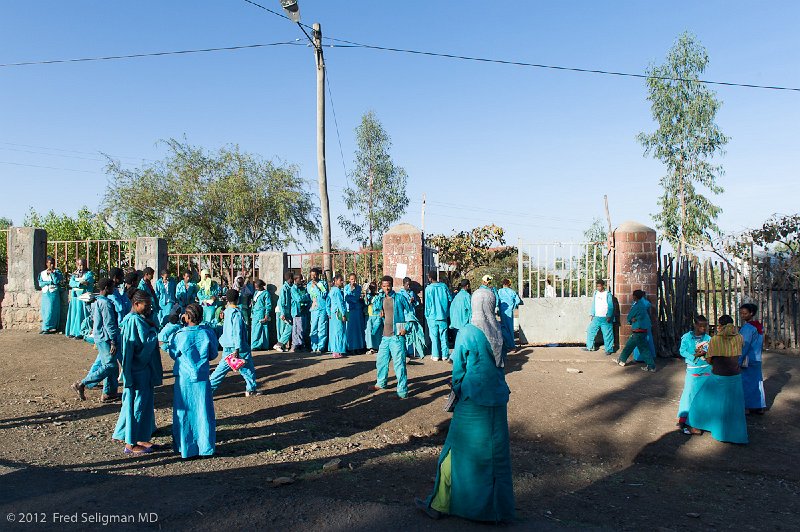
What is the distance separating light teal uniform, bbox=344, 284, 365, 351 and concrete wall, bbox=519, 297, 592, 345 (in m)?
3.36

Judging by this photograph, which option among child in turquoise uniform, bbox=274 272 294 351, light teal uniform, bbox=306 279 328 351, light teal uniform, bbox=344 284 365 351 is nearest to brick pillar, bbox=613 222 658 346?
light teal uniform, bbox=344 284 365 351

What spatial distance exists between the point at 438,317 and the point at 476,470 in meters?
7.08

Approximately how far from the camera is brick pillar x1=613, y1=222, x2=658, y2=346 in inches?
454

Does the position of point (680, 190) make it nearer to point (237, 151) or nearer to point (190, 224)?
point (237, 151)

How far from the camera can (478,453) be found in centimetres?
429

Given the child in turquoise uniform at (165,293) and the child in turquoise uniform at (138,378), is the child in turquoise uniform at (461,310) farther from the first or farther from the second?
the child in turquoise uniform at (165,293)

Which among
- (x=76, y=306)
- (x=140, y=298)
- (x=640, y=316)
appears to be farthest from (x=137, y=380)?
(x=640, y=316)

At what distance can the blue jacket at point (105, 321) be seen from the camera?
7.61 m

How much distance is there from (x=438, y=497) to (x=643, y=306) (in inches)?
292

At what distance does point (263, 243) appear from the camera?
2350 cm

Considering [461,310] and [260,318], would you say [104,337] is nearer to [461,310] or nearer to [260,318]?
[260,318]

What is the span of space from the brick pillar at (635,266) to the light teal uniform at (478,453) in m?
7.98

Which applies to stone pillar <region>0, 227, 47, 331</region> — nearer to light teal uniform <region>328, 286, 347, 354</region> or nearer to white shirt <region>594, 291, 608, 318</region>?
light teal uniform <region>328, 286, 347, 354</region>

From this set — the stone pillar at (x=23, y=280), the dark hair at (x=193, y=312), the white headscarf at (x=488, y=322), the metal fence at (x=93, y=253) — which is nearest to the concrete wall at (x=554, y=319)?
the white headscarf at (x=488, y=322)
